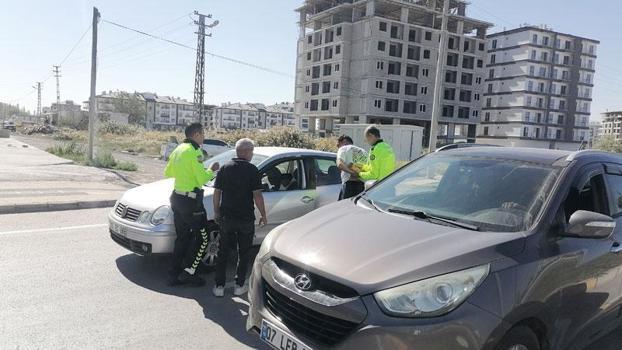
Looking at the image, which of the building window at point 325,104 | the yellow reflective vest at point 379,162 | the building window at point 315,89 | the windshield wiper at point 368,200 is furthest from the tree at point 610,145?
the windshield wiper at point 368,200

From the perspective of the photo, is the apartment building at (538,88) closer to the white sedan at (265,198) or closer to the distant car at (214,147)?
the distant car at (214,147)

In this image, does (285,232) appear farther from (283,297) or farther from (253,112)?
(253,112)

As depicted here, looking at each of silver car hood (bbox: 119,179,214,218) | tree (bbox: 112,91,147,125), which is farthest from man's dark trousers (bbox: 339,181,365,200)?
tree (bbox: 112,91,147,125)

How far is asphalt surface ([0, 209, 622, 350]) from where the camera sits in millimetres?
3922

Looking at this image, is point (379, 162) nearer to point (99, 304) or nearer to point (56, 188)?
point (99, 304)

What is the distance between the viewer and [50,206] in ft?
30.6

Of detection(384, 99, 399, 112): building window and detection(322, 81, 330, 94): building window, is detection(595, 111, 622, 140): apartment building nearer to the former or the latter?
detection(384, 99, 399, 112): building window

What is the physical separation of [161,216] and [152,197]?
0.44m

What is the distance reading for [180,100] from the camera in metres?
168

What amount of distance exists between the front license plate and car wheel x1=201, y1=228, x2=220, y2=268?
2703 mm

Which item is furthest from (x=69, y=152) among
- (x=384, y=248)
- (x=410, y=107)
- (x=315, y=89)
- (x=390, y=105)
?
(x=315, y=89)

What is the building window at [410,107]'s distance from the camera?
7425cm

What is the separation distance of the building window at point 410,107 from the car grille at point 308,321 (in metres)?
Answer: 73.3

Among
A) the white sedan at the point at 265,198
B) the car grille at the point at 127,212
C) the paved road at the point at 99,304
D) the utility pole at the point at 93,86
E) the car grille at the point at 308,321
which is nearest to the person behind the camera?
the car grille at the point at 308,321
